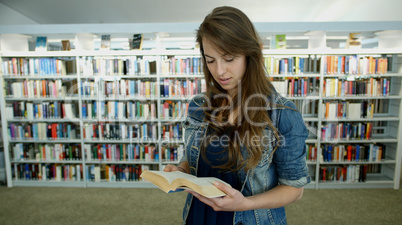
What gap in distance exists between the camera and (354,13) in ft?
24.2

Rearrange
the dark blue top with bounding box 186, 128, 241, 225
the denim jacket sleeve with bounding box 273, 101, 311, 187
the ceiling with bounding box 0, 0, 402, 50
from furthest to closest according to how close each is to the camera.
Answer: the ceiling with bounding box 0, 0, 402, 50 → the dark blue top with bounding box 186, 128, 241, 225 → the denim jacket sleeve with bounding box 273, 101, 311, 187

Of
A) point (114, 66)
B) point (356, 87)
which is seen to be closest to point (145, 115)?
point (114, 66)

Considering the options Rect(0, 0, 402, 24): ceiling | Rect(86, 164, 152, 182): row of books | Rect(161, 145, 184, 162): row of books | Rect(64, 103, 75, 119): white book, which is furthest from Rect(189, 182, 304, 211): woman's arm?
Rect(0, 0, 402, 24): ceiling

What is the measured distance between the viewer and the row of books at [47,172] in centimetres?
417

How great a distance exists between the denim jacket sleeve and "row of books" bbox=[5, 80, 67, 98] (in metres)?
3.87

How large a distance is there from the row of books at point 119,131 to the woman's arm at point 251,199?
328 cm

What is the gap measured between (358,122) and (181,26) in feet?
9.72

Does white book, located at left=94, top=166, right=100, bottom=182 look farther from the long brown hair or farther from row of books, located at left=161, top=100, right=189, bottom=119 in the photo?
the long brown hair

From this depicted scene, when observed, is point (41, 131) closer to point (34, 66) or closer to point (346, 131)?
point (34, 66)

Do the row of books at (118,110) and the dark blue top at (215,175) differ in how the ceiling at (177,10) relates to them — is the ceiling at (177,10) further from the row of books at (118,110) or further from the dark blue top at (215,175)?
the dark blue top at (215,175)

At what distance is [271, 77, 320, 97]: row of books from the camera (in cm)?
396

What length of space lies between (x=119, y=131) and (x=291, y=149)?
3521mm

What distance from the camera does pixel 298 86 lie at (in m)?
3.97

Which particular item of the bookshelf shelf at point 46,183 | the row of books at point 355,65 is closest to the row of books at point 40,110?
the bookshelf shelf at point 46,183
